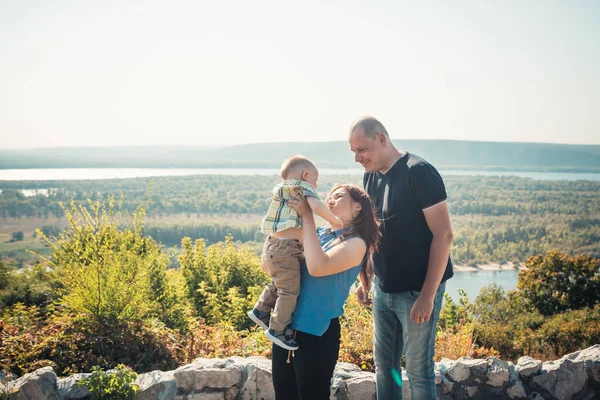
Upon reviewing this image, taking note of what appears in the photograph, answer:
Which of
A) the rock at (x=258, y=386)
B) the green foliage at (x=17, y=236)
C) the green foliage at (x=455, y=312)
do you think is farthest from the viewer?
the green foliage at (x=17, y=236)

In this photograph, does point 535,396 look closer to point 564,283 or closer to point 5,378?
point 5,378

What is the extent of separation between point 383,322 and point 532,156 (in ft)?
427

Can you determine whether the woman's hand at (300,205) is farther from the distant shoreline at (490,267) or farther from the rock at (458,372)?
the distant shoreline at (490,267)

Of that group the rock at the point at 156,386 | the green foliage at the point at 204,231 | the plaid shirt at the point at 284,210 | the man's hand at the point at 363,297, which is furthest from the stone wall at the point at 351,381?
the green foliage at the point at 204,231

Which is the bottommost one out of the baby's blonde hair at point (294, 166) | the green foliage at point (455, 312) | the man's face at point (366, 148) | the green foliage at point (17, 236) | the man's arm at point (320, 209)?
the green foliage at point (17, 236)

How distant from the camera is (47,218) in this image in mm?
49938

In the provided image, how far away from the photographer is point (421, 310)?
101 inches

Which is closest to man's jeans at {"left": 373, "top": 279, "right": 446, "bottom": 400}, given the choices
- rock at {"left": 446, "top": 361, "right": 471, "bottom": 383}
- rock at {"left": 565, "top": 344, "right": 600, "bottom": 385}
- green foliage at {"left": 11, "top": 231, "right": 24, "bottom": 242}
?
rock at {"left": 446, "top": 361, "right": 471, "bottom": 383}

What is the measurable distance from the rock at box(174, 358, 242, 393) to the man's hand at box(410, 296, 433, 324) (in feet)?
5.56

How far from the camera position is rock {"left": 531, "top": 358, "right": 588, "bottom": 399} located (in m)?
3.87

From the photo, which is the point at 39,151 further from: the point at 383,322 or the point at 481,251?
the point at 383,322

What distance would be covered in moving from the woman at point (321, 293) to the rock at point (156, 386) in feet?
4.47

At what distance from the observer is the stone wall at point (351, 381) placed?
3.26 meters

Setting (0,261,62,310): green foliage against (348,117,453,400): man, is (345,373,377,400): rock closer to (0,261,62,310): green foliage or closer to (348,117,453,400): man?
(348,117,453,400): man
